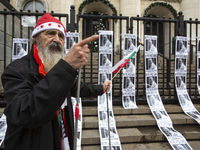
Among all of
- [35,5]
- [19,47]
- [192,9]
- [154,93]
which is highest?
[35,5]

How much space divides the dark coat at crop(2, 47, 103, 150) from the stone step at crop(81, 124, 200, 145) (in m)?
1.58

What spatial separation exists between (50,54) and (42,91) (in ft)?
2.10

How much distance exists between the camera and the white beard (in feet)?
4.56

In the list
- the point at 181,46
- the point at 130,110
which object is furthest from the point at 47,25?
the point at 181,46

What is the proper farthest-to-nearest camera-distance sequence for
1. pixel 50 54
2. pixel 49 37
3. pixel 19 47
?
1. pixel 19 47
2. pixel 49 37
3. pixel 50 54

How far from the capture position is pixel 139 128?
10.2ft

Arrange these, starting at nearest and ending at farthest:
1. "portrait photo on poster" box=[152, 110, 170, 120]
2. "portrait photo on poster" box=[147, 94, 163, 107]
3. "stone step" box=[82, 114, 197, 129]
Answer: "stone step" box=[82, 114, 197, 129]
"portrait photo on poster" box=[152, 110, 170, 120]
"portrait photo on poster" box=[147, 94, 163, 107]

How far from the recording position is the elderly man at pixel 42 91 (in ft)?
2.90

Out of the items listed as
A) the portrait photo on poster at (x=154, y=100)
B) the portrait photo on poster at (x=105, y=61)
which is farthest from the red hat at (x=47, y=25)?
the portrait photo on poster at (x=154, y=100)

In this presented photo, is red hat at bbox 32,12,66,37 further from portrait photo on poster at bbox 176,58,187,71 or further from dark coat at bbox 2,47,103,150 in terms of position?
portrait photo on poster at bbox 176,58,187,71

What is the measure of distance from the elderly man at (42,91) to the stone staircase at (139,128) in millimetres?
1510

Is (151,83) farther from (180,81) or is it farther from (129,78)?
(180,81)

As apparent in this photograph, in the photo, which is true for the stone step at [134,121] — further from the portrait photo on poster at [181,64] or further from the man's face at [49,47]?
the man's face at [49,47]

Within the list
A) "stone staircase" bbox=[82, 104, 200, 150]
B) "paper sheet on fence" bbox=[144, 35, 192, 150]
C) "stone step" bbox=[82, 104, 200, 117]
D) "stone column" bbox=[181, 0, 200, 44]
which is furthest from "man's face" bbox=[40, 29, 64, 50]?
"stone column" bbox=[181, 0, 200, 44]
